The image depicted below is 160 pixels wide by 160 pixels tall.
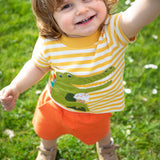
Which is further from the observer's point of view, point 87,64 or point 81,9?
point 87,64

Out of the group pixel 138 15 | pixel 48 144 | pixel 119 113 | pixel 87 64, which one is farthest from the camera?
pixel 119 113

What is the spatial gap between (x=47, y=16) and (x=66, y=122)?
0.71 m

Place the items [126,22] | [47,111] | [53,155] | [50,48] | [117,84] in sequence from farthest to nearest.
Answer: [53,155], [47,111], [117,84], [50,48], [126,22]

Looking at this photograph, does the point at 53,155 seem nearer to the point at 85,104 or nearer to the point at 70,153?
the point at 70,153

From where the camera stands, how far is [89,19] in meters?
1.25

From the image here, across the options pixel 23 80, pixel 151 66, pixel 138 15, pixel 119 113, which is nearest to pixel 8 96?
pixel 23 80

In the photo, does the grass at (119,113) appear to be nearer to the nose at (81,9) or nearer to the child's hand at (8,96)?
the child's hand at (8,96)

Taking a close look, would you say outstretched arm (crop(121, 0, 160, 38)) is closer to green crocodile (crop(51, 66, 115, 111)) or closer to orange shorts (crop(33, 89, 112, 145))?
green crocodile (crop(51, 66, 115, 111))

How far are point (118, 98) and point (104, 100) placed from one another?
113 millimetres

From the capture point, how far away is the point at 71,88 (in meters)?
1.46

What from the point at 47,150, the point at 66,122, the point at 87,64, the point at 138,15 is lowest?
the point at 47,150

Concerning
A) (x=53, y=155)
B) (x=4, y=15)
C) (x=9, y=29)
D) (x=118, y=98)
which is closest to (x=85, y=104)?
(x=118, y=98)

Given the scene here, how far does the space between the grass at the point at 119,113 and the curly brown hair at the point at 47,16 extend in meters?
0.79

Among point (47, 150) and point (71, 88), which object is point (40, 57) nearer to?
point (71, 88)
